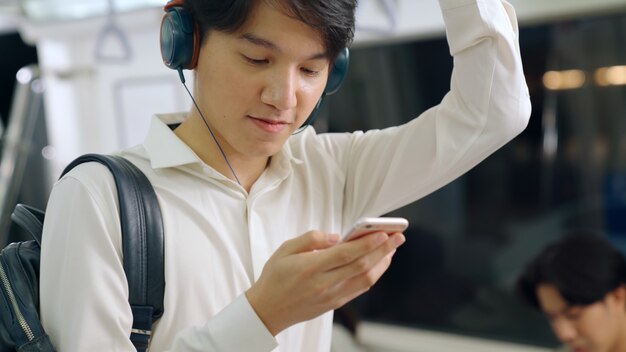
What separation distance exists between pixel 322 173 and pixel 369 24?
147cm

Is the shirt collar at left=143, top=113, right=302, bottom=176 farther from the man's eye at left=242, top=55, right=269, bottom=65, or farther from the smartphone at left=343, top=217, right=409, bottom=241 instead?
the smartphone at left=343, top=217, right=409, bottom=241

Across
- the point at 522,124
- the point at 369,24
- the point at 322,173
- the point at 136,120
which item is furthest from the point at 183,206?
the point at 136,120

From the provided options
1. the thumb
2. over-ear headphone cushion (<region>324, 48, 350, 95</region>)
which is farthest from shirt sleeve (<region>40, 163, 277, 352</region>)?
over-ear headphone cushion (<region>324, 48, 350, 95</region>)

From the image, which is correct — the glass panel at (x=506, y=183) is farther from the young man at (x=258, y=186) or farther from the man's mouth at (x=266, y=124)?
the man's mouth at (x=266, y=124)

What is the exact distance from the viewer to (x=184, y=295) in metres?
0.98

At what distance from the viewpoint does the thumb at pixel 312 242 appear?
820 millimetres

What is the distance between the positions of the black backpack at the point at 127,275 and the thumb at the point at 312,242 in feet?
0.80

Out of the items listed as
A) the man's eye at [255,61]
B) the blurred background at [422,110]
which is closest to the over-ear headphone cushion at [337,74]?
the man's eye at [255,61]

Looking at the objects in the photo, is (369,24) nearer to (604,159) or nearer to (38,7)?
(604,159)

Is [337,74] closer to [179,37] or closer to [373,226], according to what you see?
[179,37]

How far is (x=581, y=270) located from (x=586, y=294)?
→ 0.08 m

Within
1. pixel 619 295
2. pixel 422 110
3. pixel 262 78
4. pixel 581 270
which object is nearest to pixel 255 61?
pixel 262 78

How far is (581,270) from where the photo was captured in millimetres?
2107

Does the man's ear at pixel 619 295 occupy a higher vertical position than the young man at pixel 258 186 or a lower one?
lower
